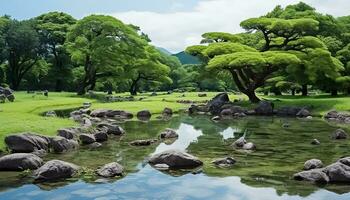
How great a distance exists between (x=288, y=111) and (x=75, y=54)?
117ft

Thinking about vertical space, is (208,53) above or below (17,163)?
above

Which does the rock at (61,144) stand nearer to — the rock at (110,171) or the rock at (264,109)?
the rock at (110,171)

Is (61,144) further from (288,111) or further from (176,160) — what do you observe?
(288,111)

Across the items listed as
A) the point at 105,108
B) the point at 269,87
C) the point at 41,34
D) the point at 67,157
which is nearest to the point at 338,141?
the point at 67,157

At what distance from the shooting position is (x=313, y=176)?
18844mm

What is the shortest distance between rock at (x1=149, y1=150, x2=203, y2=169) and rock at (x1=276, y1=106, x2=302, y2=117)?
3203cm

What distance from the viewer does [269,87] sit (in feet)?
253

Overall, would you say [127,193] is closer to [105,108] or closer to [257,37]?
[105,108]

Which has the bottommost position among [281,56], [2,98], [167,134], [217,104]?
[167,134]

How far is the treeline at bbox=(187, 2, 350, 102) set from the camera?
182 feet

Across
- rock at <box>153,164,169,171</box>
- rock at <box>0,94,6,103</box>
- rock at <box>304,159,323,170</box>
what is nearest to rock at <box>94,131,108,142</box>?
rock at <box>153,164,169,171</box>

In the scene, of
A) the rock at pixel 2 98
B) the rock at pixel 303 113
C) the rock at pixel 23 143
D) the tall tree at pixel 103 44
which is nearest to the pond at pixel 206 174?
the rock at pixel 23 143

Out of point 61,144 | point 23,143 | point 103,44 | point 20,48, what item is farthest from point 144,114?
point 20,48

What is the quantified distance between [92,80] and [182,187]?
5749cm
